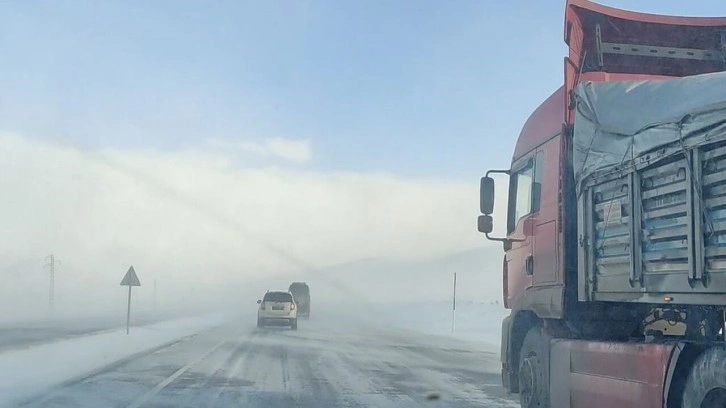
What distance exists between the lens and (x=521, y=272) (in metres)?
9.56

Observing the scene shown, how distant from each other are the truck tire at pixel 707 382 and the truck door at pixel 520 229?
10.7ft

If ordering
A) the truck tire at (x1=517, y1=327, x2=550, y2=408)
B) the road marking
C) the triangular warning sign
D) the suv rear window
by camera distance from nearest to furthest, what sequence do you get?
the truck tire at (x1=517, y1=327, x2=550, y2=408) → the road marking → the triangular warning sign → the suv rear window

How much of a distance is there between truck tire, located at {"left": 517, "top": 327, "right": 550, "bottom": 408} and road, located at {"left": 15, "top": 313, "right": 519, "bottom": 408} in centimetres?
297

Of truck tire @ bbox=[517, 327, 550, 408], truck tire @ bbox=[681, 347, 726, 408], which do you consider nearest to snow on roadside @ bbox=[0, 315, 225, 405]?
truck tire @ bbox=[517, 327, 550, 408]

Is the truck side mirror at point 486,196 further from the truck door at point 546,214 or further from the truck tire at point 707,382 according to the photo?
the truck tire at point 707,382

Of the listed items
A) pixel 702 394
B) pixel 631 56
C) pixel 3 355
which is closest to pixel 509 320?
pixel 631 56

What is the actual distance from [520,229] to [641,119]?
3.28 metres

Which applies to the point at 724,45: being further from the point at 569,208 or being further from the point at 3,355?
the point at 3,355

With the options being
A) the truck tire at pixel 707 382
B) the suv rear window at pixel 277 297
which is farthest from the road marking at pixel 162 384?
the suv rear window at pixel 277 297

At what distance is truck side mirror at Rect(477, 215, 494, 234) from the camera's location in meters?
9.72

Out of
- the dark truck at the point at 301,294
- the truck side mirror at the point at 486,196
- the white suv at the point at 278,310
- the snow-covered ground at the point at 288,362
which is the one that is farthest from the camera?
the dark truck at the point at 301,294

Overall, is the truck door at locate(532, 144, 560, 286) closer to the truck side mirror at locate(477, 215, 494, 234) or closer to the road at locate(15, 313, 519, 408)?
the truck side mirror at locate(477, 215, 494, 234)

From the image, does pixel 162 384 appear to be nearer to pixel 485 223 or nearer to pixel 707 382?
pixel 485 223

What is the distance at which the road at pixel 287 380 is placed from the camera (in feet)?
39.9
